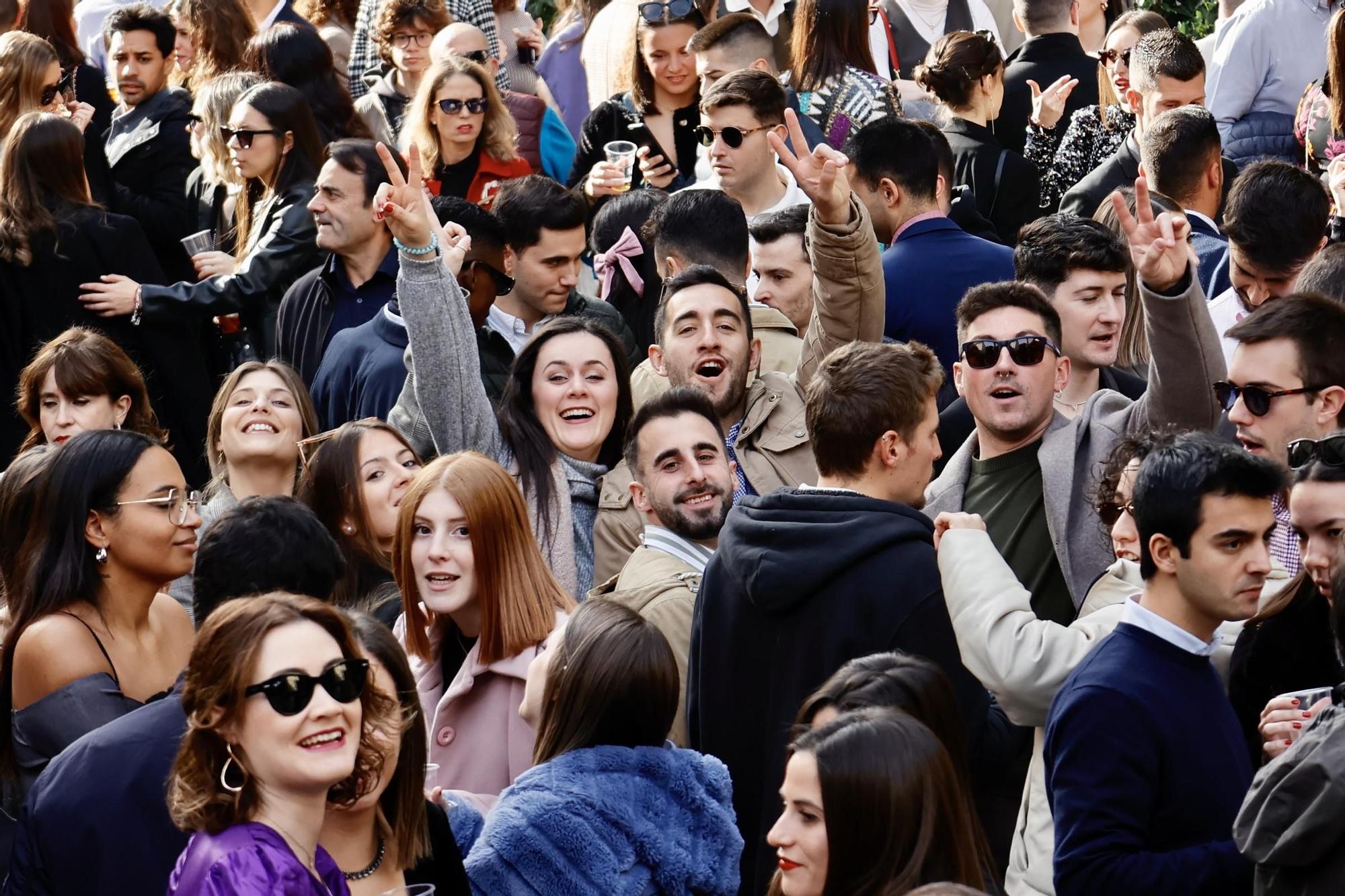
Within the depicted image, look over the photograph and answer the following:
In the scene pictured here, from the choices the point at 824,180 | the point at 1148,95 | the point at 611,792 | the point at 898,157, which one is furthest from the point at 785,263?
the point at 611,792

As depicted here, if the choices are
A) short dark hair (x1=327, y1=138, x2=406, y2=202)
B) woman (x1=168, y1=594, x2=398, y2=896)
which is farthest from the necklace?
short dark hair (x1=327, y1=138, x2=406, y2=202)

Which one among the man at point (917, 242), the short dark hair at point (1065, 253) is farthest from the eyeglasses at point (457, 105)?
the short dark hair at point (1065, 253)

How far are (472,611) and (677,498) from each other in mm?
640

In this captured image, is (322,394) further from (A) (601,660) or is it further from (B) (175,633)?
(A) (601,660)

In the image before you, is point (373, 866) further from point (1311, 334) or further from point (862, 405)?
point (1311, 334)

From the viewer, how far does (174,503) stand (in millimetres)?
4863

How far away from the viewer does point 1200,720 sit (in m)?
3.49

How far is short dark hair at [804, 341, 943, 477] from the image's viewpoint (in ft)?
14.1

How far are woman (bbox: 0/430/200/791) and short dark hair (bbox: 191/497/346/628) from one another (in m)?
0.59

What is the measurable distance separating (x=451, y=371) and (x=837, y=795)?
2782 mm

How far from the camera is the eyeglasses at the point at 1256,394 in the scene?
437cm

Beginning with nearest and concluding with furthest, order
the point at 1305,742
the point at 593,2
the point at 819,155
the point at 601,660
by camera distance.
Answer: the point at 1305,742
the point at 601,660
the point at 819,155
the point at 593,2

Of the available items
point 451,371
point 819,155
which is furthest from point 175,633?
point 819,155

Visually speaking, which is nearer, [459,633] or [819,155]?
[459,633]
